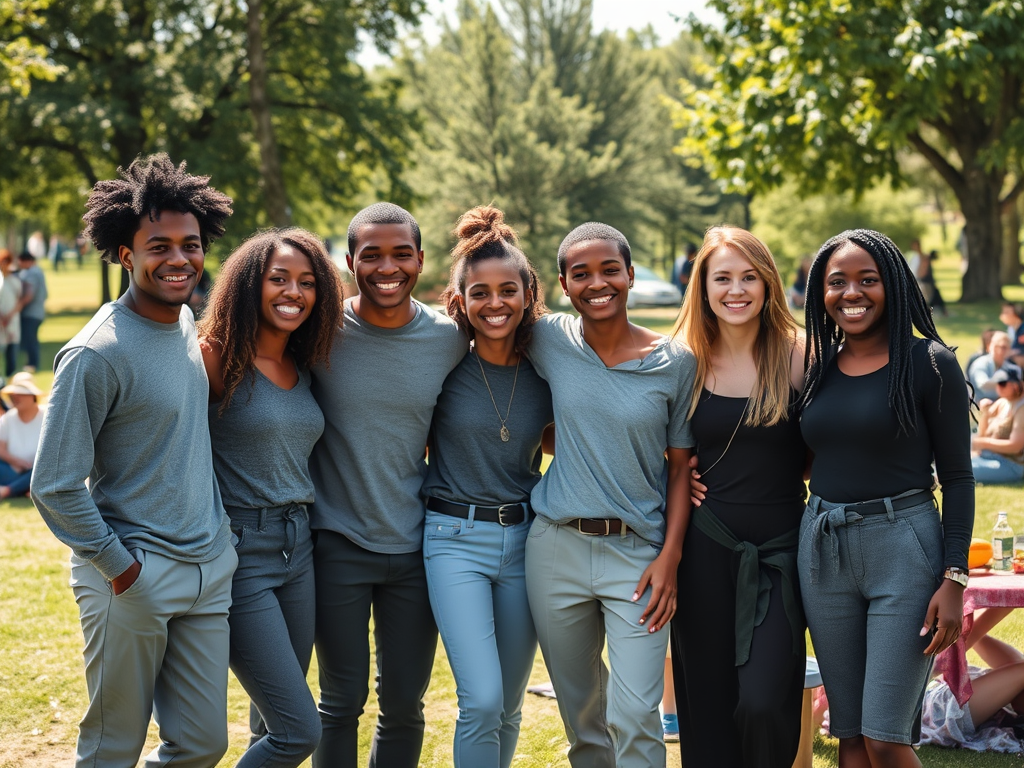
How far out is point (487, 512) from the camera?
13.8 feet

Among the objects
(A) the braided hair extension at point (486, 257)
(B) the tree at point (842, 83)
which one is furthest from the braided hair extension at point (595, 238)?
(B) the tree at point (842, 83)

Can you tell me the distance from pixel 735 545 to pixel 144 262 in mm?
2393

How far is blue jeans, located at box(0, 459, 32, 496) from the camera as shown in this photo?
1065 centimetres

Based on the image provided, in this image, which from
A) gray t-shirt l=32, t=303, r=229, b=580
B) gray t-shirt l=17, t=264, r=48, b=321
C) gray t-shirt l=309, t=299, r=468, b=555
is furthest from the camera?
gray t-shirt l=17, t=264, r=48, b=321

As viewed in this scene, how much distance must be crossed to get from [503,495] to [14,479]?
325 inches

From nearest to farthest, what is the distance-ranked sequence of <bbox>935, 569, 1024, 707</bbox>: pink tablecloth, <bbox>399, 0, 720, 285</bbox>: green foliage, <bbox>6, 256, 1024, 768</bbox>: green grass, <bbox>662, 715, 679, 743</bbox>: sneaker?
<bbox>935, 569, 1024, 707</bbox>: pink tablecloth → <bbox>6, 256, 1024, 768</bbox>: green grass → <bbox>662, 715, 679, 743</bbox>: sneaker → <bbox>399, 0, 720, 285</bbox>: green foliage

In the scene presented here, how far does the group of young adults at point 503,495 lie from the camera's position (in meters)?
3.63

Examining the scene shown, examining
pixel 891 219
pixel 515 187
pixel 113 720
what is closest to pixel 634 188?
pixel 515 187

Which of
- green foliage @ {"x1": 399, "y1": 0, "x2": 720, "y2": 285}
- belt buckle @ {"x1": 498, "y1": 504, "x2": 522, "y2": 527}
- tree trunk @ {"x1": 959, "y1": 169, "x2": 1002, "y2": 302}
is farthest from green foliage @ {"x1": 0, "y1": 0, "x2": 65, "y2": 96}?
tree trunk @ {"x1": 959, "y1": 169, "x2": 1002, "y2": 302}

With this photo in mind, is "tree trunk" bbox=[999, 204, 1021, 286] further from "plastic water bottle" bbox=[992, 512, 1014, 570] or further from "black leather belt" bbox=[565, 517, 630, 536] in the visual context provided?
"black leather belt" bbox=[565, 517, 630, 536]

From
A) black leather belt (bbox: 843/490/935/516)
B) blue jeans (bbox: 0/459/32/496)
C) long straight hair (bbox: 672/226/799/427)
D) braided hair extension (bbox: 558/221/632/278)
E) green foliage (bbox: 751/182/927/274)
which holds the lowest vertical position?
blue jeans (bbox: 0/459/32/496)

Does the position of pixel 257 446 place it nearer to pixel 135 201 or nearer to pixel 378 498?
pixel 378 498

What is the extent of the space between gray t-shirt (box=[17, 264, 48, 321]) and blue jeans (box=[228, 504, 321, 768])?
14859mm

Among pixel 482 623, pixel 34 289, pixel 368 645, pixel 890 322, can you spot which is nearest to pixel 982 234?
pixel 34 289
